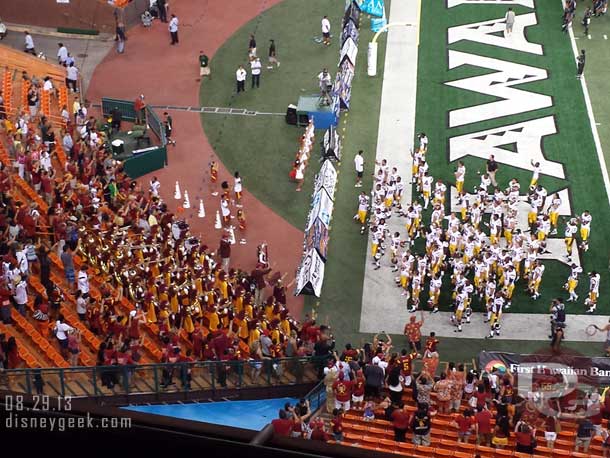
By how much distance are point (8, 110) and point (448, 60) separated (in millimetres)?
16368

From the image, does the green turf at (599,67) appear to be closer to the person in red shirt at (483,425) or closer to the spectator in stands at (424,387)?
the spectator in stands at (424,387)

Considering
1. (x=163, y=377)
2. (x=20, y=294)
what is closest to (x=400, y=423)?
A: (x=163, y=377)

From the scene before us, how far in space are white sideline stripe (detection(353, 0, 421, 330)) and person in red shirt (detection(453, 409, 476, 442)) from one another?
6902 mm

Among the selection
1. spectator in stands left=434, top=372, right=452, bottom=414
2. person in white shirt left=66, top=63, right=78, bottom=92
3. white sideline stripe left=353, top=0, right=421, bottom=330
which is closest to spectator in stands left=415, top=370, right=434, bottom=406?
spectator in stands left=434, top=372, right=452, bottom=414

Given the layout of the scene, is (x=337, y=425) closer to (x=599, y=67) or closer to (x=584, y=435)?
(x=584, y=435)

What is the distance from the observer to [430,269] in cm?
2588

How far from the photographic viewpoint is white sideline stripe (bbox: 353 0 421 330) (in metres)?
26.0

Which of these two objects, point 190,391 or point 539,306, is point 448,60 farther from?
point 190,391

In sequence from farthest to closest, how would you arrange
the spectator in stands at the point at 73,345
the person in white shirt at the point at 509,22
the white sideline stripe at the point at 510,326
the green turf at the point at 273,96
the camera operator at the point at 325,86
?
the person in white shirt at the point at 509,22, the camera operator at the point at 325,86, the green turf at the point at 273,96, the white sideline stripe at the point at 510,326, the spectator in stands at the point at 73,345

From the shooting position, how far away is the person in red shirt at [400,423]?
1750cm

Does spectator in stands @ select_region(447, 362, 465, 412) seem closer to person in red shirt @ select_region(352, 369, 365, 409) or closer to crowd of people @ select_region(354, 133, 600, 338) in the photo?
person in red shirt @ select_region(352, 369, 365, 409)

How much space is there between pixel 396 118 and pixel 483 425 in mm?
17768

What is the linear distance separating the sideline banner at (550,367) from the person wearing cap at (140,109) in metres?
15.9

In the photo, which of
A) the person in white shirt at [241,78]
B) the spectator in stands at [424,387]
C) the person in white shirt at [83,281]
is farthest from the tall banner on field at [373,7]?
the spectator in stands at [424,387]
